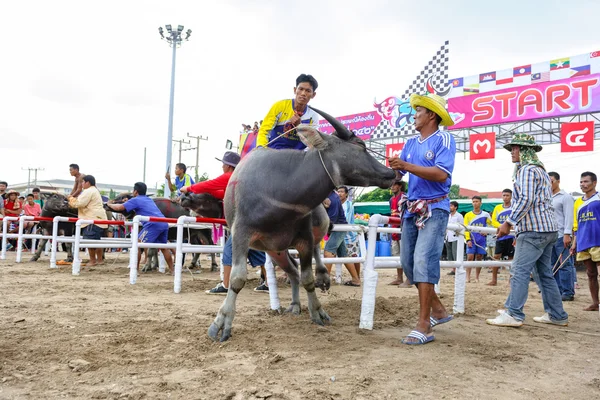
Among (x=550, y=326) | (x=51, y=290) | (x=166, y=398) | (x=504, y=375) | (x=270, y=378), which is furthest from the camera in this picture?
(x=51, y=290)

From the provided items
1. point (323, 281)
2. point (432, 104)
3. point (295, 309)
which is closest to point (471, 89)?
point (432, 104)

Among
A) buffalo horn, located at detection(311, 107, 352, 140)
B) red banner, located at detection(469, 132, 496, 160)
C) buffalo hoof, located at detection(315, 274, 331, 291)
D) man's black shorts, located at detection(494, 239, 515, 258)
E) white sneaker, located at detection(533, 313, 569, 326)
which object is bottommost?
white sneaker, located at detection(533, 313, 569, 326)

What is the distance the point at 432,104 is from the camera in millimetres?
3984

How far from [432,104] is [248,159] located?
1.60 m

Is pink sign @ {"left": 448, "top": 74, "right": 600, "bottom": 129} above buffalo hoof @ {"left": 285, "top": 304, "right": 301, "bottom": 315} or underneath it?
above

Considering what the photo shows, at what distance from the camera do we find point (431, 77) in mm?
20766

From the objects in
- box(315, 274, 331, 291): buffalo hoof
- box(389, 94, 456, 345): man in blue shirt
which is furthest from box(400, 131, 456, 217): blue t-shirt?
box(315, 274, 331, 291): buffalo hoof

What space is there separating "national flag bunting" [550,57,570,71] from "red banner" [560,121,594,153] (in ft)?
10.4

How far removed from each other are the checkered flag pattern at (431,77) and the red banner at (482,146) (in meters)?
3.09

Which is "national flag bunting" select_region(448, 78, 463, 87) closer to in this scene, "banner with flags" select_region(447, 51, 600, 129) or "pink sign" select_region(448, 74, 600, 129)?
"banner with flags" select_region(447, 51, 600, 129)

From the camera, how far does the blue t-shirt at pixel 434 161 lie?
3832mm

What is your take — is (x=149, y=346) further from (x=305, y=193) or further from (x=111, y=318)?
(x=305, y=193)

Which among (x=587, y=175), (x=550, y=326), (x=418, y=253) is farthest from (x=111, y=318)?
(x=587, y=175)

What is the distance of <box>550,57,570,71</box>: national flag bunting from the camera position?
18234 millimetres
